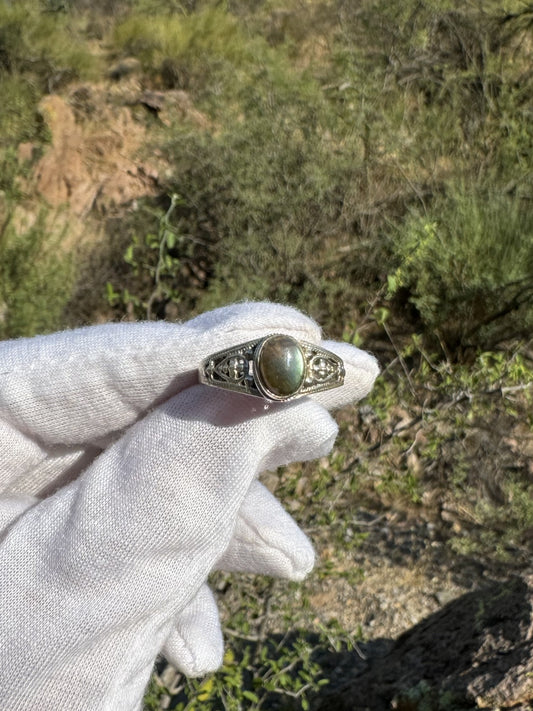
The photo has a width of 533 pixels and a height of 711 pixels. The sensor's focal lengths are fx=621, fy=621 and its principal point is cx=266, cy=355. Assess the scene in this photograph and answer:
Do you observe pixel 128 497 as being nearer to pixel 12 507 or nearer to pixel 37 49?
pixel 12 507

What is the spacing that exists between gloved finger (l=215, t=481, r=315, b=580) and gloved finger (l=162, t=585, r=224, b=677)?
10 centimetres

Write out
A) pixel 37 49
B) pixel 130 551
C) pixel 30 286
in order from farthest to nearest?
1. pixel 37 49
2. pixel 30 286
3. pixel 130 551

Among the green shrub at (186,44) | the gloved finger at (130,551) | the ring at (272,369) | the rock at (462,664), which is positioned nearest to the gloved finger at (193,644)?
the gloved finger at (130,551)

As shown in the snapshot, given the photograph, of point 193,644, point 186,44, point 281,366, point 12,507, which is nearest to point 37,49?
point 186,44

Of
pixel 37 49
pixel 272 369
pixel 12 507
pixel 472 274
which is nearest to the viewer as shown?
pixel 272 369

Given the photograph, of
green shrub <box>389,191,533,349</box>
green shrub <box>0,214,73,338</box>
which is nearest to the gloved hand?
green shrub <box>0,214,73,338</box>

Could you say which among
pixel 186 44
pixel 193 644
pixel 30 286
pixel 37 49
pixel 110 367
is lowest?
pixel 30 286

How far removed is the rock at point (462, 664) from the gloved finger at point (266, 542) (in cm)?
70

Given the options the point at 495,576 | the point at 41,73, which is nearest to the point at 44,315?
the point at 495,576

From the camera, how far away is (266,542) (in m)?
0.97

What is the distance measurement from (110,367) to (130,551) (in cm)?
22

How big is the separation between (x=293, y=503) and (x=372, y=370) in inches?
59.4

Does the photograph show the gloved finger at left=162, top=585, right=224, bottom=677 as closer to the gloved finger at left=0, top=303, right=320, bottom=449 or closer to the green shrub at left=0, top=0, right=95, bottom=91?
the gloved finger at left=0, top=303, right=320, bottom=449

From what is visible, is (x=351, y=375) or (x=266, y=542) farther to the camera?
(x=266, y=542)
